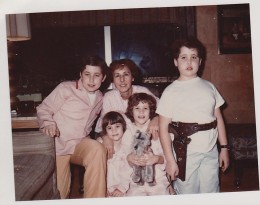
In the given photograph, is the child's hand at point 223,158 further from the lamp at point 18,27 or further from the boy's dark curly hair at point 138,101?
the lamp at point 18,27

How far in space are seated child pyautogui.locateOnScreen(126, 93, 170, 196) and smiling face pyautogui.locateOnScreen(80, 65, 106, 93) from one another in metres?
0.12

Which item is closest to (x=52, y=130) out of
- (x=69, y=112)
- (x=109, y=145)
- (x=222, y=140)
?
(x=69, y=112)

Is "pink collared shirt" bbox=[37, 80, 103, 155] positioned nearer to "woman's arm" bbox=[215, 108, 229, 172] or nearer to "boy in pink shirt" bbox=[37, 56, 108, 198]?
Result: "boy in pink shirt" bbox=[37, 56, 108, 198]

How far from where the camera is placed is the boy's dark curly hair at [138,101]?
1.07m

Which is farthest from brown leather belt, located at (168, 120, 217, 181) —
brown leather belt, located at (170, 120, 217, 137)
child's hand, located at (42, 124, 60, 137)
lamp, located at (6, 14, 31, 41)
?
lamp, located at (6, 14, 31, 41)

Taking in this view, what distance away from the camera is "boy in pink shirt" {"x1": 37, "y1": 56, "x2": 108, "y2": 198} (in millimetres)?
1062

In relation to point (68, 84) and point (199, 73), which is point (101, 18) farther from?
point (199, 73)

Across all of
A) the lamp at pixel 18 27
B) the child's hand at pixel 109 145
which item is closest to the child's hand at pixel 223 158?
the child's hand at pixel 109 145

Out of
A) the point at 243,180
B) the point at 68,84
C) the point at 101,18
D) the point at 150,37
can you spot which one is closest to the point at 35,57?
the point at 68,84

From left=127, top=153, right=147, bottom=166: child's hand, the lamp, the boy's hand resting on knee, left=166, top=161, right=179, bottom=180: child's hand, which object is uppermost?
the lamp

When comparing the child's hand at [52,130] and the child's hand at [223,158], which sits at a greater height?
the child's hand at [52,130]

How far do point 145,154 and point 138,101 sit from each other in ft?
0.58

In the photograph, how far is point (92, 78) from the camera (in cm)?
106

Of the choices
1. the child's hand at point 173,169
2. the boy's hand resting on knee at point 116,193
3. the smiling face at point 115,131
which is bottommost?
the boy's hand resting on knee at point 116,193
